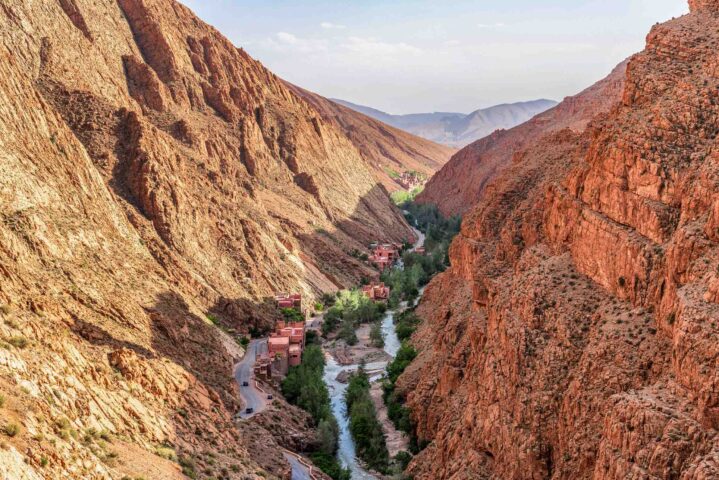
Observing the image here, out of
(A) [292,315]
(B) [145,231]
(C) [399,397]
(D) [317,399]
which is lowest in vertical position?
(C) [399,397]

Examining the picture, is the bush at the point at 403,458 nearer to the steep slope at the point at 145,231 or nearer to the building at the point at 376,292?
the steep slope at the point at 145,231

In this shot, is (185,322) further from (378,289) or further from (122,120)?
(378,289)

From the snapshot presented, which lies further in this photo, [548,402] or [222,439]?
[222,439]

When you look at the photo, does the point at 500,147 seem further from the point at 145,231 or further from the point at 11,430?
the point at 11,430

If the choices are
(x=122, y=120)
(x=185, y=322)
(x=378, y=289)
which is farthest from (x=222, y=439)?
(x=378, y=289)

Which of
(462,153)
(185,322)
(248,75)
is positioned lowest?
(185,322)

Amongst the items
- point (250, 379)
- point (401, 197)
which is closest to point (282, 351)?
point (250, 379)
